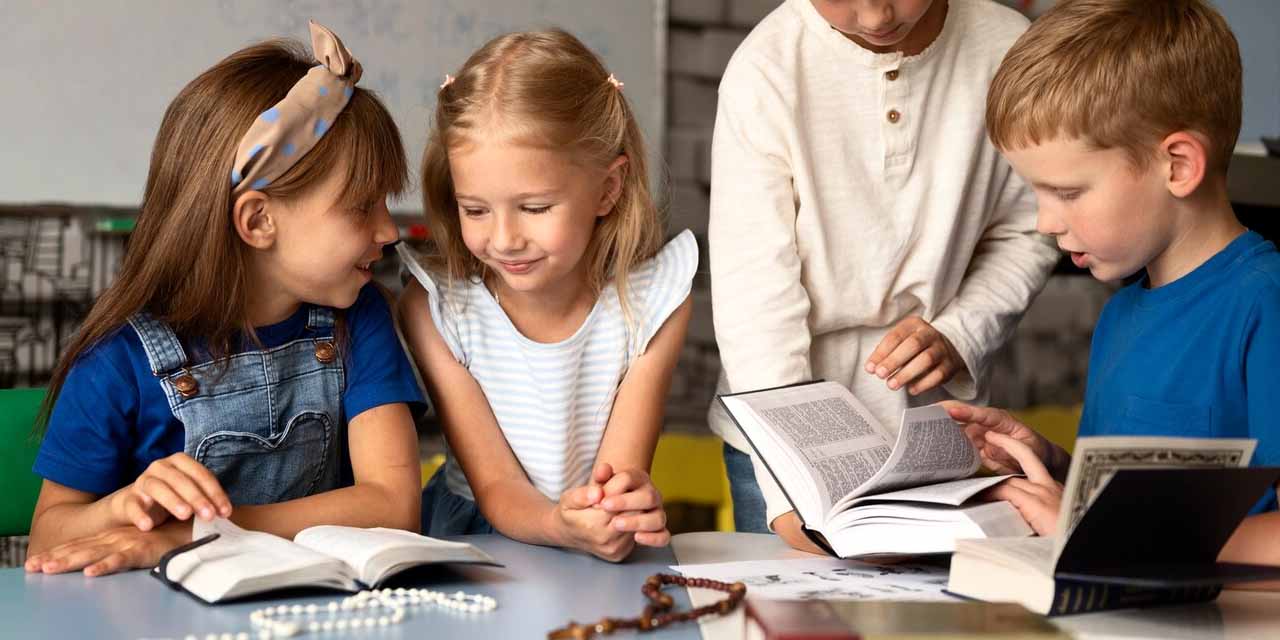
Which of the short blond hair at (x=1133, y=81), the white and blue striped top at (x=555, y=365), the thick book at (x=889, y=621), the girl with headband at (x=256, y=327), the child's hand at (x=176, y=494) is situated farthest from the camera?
the white and blue striped top at (x=555, y=365)

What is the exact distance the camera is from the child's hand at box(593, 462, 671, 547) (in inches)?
45.5

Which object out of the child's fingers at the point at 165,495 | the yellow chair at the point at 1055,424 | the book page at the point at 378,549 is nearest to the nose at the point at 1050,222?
the book page at the point at 378,549

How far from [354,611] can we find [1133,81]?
2.97ft

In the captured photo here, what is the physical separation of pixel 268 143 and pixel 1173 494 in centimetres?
99

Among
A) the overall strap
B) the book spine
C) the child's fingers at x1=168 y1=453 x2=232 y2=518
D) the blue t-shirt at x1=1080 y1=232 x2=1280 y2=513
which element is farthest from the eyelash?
the book spine

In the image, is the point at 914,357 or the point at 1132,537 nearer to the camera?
the point at 1132,537

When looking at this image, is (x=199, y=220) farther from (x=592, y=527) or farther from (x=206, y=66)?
(x=206, y=66)

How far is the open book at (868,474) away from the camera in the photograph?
1075 mm

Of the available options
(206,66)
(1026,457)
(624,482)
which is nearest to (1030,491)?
(1026,457)

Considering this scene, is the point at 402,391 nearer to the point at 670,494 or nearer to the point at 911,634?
the point at 911,634

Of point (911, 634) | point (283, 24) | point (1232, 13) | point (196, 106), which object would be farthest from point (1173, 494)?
point (283, 24)

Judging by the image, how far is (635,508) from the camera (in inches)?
46.0

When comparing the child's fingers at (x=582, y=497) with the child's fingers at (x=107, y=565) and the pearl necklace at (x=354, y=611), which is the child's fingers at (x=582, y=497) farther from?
the child's fingers at (x=107, y=565)

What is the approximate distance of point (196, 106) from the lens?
54.4 inches
